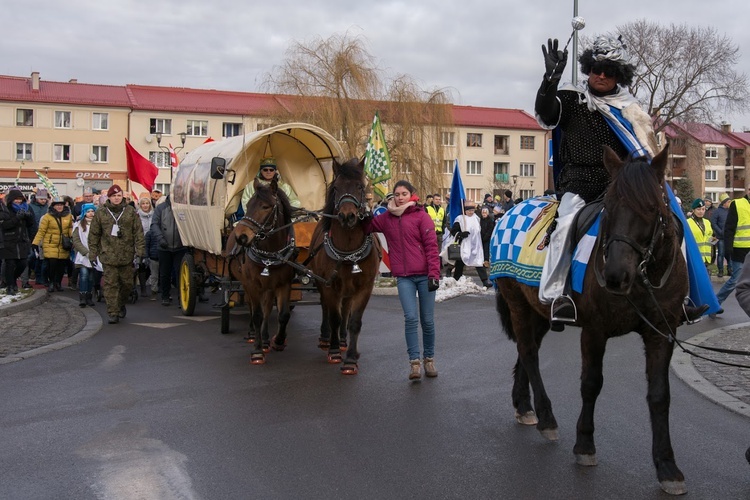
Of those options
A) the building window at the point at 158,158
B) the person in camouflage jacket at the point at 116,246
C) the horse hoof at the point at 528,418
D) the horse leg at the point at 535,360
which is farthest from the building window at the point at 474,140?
the horse hoof at the point at 528,418

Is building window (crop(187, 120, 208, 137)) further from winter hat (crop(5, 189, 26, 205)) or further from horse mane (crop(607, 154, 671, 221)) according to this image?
horse mane (crop(607, 154, 671, 221))

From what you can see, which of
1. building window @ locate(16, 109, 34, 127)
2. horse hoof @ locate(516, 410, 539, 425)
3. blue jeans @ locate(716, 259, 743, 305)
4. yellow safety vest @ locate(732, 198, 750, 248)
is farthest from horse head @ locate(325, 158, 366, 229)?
building window @ locate(16, 109, 34, 127)

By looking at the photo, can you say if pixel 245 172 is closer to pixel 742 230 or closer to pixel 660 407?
pixel 660 407

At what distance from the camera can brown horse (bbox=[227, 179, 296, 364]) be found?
30.8ft

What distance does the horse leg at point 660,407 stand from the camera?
477 cm

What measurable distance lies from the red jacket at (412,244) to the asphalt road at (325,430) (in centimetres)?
116

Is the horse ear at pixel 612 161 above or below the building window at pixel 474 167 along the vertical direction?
below

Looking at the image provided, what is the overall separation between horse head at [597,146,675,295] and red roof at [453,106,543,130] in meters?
77.3

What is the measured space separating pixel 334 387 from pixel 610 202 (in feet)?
12.9

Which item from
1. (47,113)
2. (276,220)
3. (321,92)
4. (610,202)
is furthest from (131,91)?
(610,202)

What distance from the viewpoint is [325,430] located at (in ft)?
20.5

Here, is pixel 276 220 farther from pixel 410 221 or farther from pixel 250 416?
pixel 250 416

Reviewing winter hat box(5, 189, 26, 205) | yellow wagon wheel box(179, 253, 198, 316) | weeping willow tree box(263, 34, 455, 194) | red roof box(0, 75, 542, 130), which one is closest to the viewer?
yellow wagon wheel box(179, 253, 198, 316)

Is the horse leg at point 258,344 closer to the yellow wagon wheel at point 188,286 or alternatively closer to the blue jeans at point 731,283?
the yellow wagon wheel at point 188,286
